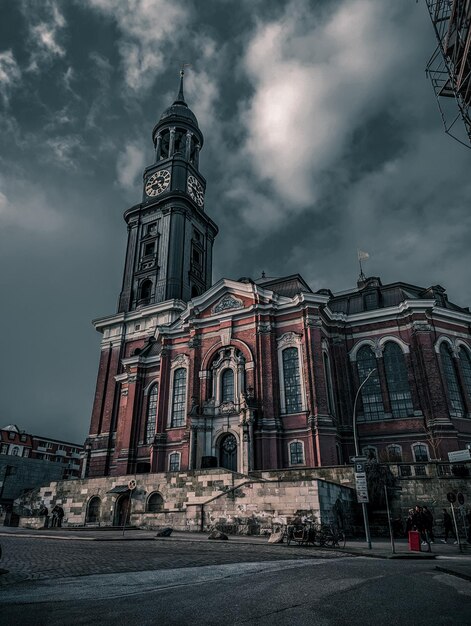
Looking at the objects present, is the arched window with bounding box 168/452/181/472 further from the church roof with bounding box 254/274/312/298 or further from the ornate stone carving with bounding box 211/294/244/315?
the church roof with bounding box 254/274/312/298

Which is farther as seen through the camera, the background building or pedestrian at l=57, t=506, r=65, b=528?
the background building

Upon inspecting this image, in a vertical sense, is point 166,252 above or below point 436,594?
above

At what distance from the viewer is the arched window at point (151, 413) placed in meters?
38.8

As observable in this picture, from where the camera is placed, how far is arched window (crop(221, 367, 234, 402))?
34594 millimetres

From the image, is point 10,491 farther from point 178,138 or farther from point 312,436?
point 178,138

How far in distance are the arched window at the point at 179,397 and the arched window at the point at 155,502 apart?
8.85 metres

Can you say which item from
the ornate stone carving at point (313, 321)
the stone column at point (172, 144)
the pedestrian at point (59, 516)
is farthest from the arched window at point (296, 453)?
the stone column at point (172, 144)

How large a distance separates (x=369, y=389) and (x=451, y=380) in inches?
239

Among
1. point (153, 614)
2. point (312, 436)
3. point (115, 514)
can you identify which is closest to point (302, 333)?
point (312, 436)

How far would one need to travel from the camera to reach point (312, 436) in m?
30.2

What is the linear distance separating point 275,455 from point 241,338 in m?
9.58

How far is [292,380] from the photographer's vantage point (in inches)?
1304

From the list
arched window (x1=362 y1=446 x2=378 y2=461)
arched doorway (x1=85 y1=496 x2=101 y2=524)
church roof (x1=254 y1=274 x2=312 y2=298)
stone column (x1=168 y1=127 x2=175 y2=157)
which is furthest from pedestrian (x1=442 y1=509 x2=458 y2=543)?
stone column (x1=168 y1=127 x2=175 y2=157)

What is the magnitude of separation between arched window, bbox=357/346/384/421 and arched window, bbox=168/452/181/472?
14.4 m
